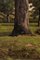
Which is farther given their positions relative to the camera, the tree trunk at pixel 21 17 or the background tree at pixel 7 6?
the background tree at pixel 7 6

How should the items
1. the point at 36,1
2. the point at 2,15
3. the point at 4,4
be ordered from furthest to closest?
1. the point at 2,15
2. the point at 4,4
3. the point at 36,1

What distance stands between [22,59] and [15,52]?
2.78 feet

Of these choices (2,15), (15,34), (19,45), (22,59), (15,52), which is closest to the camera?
(22,59)

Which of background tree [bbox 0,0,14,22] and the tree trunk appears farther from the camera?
background tree [bbox 0,0,14,22]

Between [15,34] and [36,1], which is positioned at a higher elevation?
[36,1]

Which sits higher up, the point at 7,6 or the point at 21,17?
the point at 7,6

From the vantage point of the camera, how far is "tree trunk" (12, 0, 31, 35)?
16625 mm

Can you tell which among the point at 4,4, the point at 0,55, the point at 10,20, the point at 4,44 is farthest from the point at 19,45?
the point at 10,20

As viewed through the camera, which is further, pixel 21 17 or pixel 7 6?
pixel 7 6

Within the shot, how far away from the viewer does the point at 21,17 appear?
1677cm

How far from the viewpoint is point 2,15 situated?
50.8m

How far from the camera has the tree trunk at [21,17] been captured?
1662cm

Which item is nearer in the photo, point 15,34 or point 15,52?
point 15,52

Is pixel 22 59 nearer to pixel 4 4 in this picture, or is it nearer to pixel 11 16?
pixel 4 4
